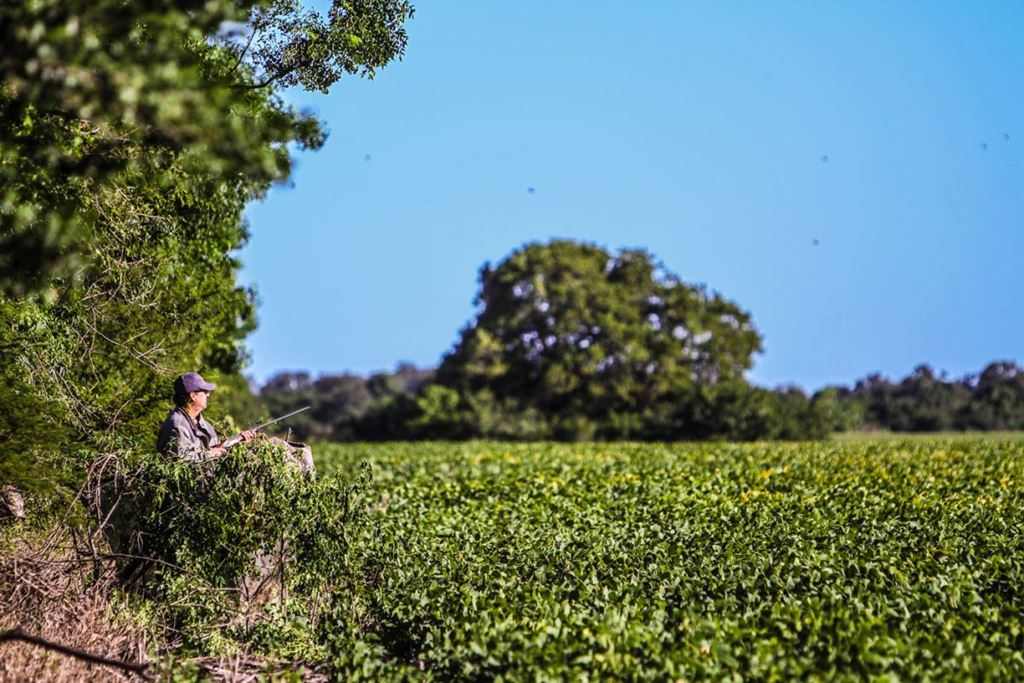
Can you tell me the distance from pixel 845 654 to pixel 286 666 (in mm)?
4586

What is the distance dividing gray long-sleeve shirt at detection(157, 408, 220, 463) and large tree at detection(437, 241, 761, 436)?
42.3 meters

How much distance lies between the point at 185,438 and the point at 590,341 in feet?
148

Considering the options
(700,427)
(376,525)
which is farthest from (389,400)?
(376,525)

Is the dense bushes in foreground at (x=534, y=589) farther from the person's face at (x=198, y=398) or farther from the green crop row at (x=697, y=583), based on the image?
the person's face at (x=198, y=398)

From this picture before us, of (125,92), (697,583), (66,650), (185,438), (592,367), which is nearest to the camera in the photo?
(125,92)

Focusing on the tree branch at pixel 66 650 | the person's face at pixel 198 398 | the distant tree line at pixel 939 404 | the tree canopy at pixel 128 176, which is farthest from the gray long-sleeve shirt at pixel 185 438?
the distant tree line at pixel 939 404

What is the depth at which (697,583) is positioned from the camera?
10.8 meters

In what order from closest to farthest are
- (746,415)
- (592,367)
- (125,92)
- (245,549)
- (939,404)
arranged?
(125,92) → (245,549) → (746,415) → (592,367) → (939,404)

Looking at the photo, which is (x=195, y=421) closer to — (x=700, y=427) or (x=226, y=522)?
(x=226, y=522)

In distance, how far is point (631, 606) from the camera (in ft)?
33.0

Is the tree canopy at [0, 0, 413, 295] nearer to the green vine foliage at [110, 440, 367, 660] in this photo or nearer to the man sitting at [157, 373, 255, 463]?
the man sitting at [157, 373, 255, 463]

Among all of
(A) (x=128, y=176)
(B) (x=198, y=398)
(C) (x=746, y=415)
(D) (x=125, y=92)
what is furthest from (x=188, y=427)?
(C) (x=746, y=415)

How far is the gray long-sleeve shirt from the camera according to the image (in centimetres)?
Answer: 1115

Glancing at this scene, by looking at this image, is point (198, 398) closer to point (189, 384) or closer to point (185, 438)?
point (189, 384)
